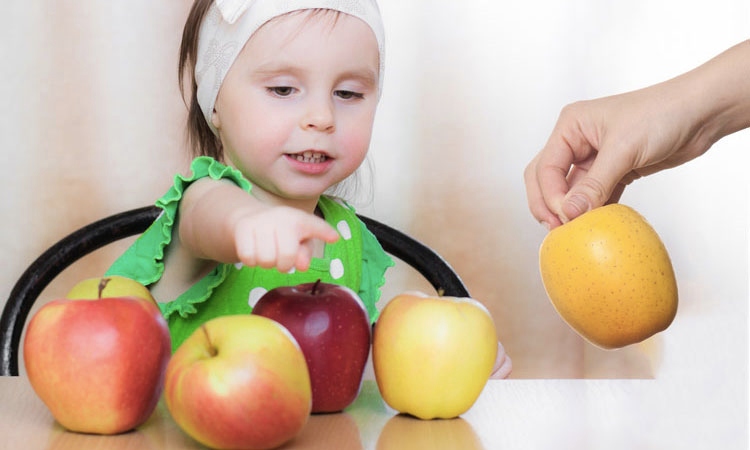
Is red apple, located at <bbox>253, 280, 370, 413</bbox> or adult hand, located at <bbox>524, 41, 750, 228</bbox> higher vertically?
adult hand, located at <bbox>524, 41, 750, 228</bbox>

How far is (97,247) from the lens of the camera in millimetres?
1531

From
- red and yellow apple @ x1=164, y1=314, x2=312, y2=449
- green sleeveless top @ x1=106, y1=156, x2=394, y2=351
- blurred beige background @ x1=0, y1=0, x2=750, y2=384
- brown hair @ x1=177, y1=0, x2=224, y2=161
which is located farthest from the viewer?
blurred beige background @ x1=0, y1=0, x2=750, y2=384

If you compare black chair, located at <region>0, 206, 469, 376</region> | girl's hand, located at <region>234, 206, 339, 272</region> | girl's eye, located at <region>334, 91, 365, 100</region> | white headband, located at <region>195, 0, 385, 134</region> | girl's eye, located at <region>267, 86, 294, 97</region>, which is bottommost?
black chair, located at <region>0, 206, 469, 376</region>

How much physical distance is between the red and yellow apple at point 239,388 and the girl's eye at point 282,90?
51 cm

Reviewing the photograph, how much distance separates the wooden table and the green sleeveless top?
0.22 metres

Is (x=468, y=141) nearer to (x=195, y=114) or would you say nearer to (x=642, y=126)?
(x=195, y=114)

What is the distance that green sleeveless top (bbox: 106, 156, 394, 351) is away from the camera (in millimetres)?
961

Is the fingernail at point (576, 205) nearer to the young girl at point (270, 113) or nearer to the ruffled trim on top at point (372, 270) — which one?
the young girl at point (270, 113)

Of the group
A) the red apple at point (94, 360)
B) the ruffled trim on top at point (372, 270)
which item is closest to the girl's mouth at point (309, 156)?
the ruffled trim on top at point (372, 270)

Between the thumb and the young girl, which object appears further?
the young girl

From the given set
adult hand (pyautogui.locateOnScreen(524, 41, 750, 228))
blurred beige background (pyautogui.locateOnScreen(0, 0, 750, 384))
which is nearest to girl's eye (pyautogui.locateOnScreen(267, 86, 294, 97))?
adult hand (pyautogui.locateOnScreen(524, 41, 750, 228))

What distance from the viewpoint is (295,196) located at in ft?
3.80

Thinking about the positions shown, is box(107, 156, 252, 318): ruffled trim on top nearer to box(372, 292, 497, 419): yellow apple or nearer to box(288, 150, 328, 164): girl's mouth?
box(288, 150, 328, 164): girl's mouth

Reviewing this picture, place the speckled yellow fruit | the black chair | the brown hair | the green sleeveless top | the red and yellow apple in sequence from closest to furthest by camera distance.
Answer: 1. the red and yellow apple
2. the speckled yellow fruit
3. the green sleeveless top
4. the brown hair
5. the black chair
